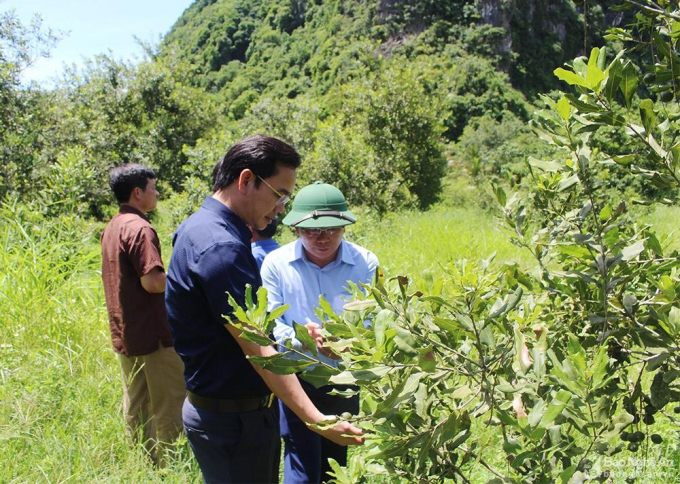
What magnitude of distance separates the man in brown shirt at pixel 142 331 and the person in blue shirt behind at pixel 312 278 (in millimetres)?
803

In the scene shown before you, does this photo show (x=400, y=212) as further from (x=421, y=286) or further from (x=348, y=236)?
(x=421, y=286)

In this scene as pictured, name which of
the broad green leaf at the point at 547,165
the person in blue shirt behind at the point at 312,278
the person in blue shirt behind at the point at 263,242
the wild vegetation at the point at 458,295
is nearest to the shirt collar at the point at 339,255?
the person in blue shirt behind at the point at 312,278

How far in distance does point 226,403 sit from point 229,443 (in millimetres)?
135

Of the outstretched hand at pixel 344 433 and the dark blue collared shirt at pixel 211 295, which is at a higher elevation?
the dark blue collared shirt at pixel 211 295

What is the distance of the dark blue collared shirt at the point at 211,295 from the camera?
1.52 meters

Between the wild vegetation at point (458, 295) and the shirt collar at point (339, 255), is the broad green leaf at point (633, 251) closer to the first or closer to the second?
the wild vegetation at point (458, 295)

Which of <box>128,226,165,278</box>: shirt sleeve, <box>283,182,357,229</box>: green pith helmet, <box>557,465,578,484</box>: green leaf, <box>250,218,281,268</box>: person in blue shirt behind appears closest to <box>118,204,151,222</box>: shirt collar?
<box>128,226,165,278</box>: shirt sleeve

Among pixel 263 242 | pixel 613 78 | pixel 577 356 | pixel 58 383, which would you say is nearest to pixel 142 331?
pixel 58 383

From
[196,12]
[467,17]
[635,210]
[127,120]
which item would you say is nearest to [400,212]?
[635,210]

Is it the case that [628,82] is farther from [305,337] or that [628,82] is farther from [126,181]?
[126,181]

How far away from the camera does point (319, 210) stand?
2.25 meters

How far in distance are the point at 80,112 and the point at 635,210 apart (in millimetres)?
15068

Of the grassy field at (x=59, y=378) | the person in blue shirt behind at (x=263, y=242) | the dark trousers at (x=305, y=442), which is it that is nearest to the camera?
the dark trousers at (x=305, y=442)

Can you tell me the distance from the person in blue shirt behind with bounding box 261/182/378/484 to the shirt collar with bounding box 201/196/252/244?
1.63 ft
